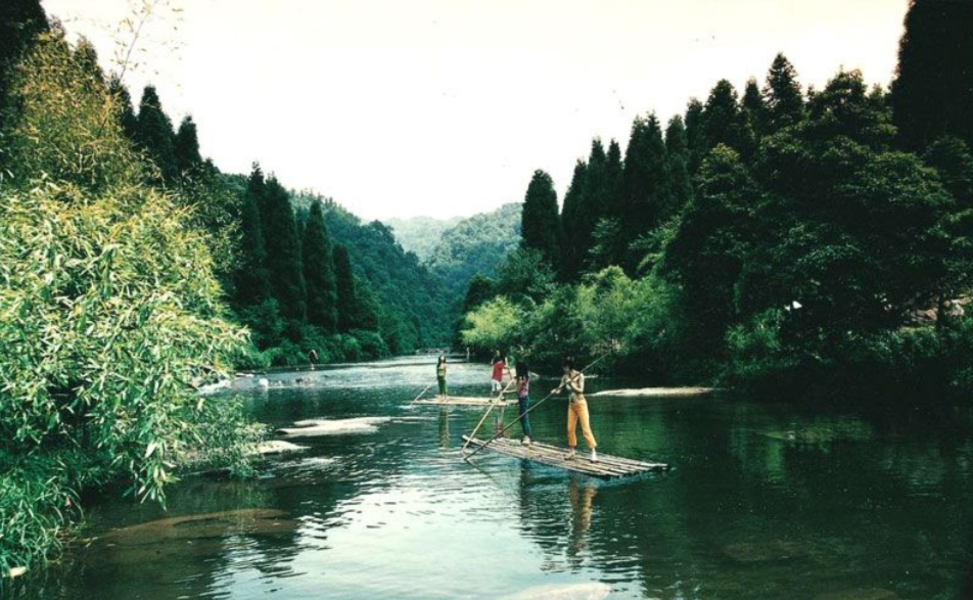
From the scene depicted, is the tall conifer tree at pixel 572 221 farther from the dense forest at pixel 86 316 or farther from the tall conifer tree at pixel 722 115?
the dense forest at pixel 86 316

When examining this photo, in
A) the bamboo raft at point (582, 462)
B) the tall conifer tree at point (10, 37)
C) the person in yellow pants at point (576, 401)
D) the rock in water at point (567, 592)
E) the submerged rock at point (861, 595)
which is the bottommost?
the rock in water at point (567, 592)

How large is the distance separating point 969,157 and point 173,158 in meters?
60.6

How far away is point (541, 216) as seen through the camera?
91.4m

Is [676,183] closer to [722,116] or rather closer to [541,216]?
[722,116]

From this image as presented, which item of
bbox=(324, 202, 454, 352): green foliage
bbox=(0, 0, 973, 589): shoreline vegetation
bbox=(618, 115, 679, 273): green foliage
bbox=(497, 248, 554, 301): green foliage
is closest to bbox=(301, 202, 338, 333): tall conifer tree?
bbox=(0, 0, 973, 589): shoreline vegetation

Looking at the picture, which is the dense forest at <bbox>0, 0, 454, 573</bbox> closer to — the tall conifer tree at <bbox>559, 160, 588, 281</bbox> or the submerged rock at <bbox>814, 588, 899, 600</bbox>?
the submerged rock at <bbox>814, 588, 899, 600</bbox>

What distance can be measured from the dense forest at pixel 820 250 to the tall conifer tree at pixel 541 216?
107 ft

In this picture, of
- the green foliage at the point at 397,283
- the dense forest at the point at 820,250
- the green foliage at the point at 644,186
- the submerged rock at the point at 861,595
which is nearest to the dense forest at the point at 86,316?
the submerged rock at the point at 861,595

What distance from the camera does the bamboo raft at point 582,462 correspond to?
51.9 feet

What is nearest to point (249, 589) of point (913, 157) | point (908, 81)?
point (913, 157)

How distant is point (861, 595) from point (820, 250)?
20.5 m

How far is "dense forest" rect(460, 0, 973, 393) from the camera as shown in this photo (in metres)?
26.5

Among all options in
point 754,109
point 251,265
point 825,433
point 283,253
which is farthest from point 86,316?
point 283,253

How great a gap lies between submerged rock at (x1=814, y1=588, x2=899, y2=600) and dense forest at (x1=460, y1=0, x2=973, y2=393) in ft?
61.8
